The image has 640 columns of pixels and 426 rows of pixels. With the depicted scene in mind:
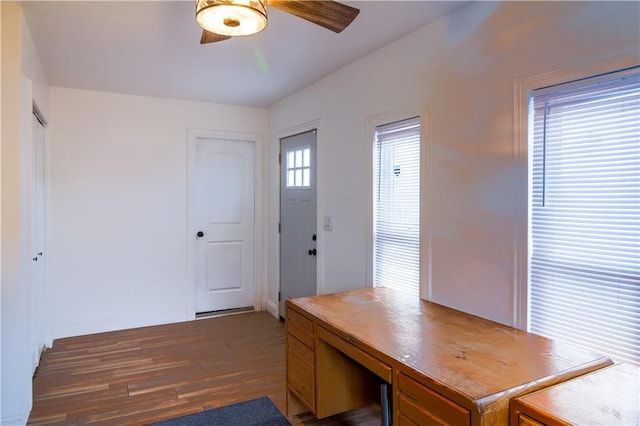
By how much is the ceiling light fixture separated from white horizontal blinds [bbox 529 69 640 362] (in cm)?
131

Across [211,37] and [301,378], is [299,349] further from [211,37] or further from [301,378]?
[211,37]

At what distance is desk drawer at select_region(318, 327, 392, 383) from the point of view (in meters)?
1.62

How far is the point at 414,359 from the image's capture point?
60.7 inches

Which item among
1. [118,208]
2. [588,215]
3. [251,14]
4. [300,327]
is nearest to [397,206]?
[300,327]

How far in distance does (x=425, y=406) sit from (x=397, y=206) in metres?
1.51

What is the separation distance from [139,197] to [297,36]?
8.48 ft

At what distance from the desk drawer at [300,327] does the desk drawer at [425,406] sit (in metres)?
0.79

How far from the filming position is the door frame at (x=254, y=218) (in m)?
4.40

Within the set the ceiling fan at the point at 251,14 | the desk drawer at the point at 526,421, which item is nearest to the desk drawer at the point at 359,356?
the desk drawer at the point at 526,421

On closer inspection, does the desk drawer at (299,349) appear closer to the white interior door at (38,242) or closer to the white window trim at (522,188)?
the white window trim at (522,188)

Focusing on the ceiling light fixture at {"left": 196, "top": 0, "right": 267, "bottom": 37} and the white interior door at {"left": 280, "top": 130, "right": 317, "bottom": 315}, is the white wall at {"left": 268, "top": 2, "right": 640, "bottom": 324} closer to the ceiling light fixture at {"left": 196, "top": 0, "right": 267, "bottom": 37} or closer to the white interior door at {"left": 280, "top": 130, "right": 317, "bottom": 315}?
the white interior door at {"left": 280, "top": 130, "right": 317, "bottom": 315}

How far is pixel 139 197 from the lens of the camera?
165 inches

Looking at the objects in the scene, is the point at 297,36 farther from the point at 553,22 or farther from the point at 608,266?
the point at 608,266

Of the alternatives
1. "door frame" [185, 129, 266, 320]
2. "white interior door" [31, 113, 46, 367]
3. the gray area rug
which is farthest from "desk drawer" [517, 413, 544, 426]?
"door frame" [185, 129, 266, 320]
